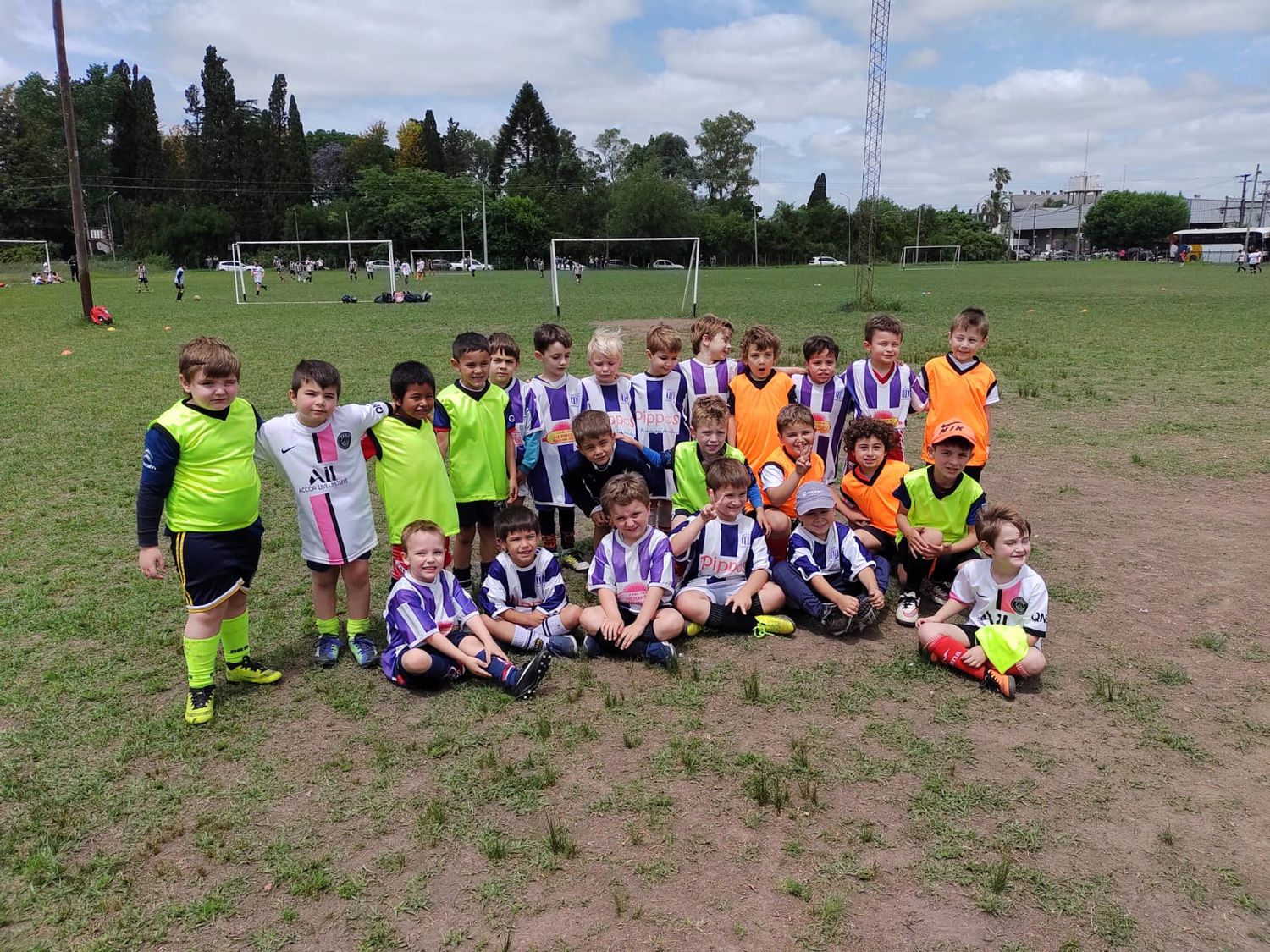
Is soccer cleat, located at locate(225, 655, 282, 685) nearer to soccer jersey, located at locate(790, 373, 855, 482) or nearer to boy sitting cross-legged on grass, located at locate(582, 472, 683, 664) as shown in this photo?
boy sitting cross-legged on grass, located at locate(582, 472, 683, 664)

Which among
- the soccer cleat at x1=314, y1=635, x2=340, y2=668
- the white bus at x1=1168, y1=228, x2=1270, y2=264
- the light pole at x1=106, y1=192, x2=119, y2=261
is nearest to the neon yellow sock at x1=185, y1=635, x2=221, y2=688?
the soccer cleat at x1=314, y1=635, x2=340, y2=668

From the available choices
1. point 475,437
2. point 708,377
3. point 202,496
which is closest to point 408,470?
point 475,437

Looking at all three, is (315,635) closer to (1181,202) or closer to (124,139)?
(124,139)

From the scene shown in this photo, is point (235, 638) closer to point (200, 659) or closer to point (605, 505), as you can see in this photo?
point (200, 659)

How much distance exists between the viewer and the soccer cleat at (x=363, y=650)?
462 centimetres

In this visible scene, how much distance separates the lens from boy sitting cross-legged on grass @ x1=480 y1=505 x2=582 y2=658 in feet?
15.6

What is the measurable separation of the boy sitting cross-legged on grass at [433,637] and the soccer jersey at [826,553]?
1.67m

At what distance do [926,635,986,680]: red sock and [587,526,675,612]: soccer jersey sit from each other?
4.72 feet

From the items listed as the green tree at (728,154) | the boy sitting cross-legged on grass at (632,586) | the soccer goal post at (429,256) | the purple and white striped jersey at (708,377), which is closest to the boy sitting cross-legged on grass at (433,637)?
the boy sitting cross-legged on grass at (632,586)

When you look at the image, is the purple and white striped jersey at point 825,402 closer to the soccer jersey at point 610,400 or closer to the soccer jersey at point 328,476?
the soccer jersey at point 610,400

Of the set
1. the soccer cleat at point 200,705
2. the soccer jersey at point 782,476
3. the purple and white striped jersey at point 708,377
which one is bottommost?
the soccer cleat at point 200,705

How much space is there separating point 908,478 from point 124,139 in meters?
102

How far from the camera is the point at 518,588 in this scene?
4.91 metres

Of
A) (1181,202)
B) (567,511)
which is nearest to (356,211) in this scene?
(567,511)
